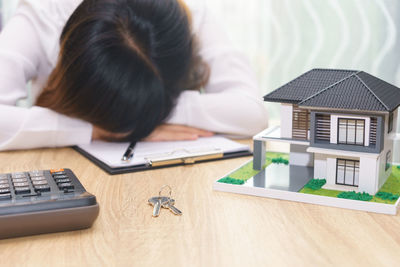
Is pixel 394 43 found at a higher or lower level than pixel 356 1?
lower

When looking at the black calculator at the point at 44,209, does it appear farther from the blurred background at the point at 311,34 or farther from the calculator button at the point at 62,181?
the blurred background at the point at 311,34

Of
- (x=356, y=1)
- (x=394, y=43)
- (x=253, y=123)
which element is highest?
(x=356, y=1)

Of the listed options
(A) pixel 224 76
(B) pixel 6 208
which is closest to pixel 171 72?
(A) pixel 224 76

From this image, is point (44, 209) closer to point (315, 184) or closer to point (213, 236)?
point (213, 236)

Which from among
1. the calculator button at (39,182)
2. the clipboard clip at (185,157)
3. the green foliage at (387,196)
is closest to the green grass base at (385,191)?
the green foliage at (387,196)

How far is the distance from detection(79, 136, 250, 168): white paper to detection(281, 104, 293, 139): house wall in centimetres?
18

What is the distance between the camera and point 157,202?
679 mm

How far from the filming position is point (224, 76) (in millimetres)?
1290

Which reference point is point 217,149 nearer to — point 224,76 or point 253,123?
point 253,123

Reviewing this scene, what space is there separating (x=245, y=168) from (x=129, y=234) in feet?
1.01

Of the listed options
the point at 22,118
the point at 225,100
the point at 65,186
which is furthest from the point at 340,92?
the point at 22,118

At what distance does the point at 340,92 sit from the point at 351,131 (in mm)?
59

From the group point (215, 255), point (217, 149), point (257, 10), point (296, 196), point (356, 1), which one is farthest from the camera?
point (257, 10)

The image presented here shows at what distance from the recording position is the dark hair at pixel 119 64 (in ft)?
3.12
